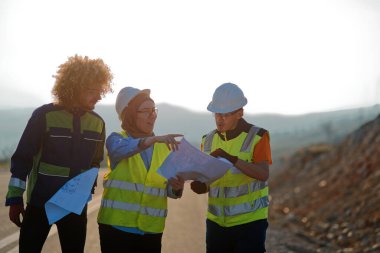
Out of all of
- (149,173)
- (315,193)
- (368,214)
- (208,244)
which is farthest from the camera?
(315,193)

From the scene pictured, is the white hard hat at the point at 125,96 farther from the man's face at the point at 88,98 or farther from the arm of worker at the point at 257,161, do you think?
the arm of worker at the point at 257,161

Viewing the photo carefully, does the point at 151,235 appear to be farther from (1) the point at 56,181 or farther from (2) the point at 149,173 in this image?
(1) the point at 56,181

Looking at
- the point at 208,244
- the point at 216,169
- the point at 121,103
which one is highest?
the point at 121,103

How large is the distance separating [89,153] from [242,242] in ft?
4.72

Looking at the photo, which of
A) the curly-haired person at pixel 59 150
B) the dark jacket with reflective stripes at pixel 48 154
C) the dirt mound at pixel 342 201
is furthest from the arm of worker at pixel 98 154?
the dirt mound at pixel 342 201

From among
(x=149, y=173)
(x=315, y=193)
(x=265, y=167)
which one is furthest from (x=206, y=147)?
(x=315, y=193)

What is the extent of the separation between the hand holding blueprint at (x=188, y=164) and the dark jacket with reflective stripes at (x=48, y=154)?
0.74 meters

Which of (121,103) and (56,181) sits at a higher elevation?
(121,103)

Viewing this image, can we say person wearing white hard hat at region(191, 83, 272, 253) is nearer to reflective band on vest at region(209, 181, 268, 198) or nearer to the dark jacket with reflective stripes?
reflective band on vest at region(209, 181, 268, 198)

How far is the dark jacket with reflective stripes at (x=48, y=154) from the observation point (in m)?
3.95

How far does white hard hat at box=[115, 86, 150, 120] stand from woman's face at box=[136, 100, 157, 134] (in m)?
0.09

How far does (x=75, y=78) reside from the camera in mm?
4102

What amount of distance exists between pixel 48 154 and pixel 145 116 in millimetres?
790

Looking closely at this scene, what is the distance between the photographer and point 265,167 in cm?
435
